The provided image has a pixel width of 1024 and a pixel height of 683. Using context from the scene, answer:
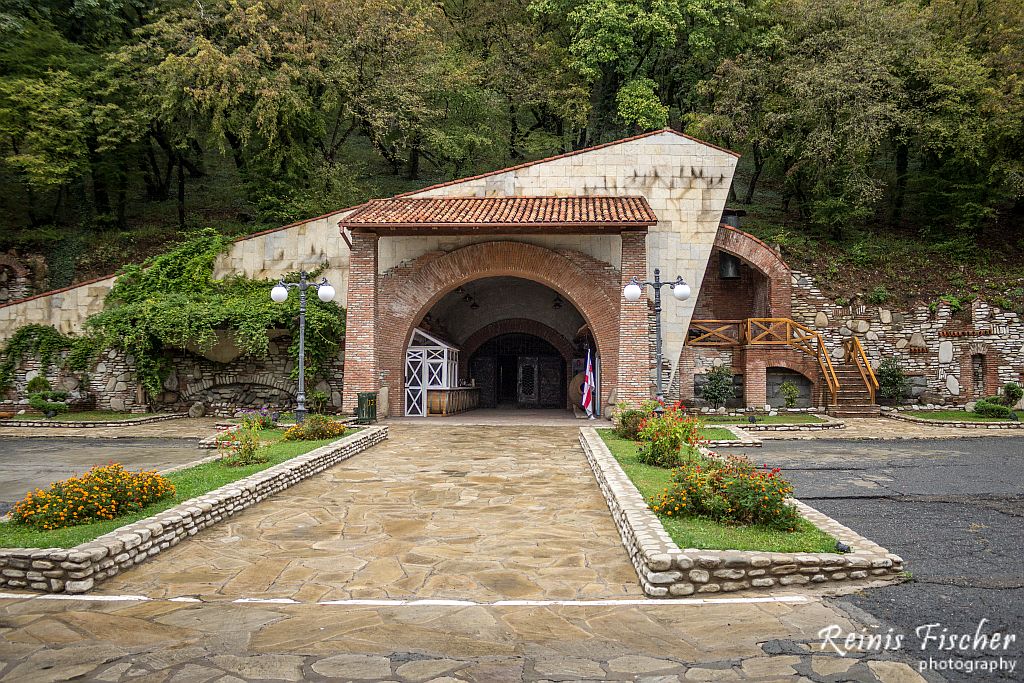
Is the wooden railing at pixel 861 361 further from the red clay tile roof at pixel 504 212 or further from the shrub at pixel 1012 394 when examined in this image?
the red clay tile roof at pixel 504 212

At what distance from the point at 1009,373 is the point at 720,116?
40.9ft

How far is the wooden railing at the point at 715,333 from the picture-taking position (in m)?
19.8

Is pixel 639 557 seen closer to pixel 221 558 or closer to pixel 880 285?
pixel 221 558

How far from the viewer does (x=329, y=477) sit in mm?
10023

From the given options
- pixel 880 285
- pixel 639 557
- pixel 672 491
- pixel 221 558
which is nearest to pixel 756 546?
pixel 639 557

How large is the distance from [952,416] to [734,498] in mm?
15443

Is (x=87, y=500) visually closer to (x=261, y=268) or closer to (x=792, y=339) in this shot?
(x=261, y=268)

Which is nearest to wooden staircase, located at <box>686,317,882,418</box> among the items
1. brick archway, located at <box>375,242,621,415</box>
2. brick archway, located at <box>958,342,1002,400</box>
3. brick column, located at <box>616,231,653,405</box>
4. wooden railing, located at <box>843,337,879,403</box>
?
wooden railing, located at <box>843,337,879,403</box>

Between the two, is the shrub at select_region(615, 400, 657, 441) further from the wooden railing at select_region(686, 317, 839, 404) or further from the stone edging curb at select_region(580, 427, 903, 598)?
the stone edging curb at select_region(580, 427, 903, 598)

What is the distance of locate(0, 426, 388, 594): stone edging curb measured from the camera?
523 centimetres

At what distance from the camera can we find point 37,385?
19.0 meters

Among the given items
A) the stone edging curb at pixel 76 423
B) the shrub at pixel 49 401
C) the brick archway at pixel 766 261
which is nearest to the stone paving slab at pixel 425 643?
the stone edging curb at pixel 76 423

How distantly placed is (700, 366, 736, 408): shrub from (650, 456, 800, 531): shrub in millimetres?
12464

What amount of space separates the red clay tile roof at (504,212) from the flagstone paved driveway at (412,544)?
814 cm
